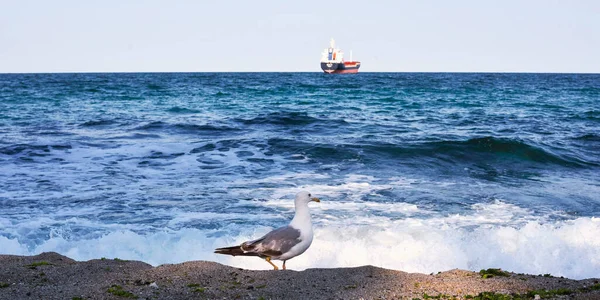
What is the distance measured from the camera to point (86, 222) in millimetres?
7602

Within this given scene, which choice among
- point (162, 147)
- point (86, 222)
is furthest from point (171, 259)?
point (162, 147)

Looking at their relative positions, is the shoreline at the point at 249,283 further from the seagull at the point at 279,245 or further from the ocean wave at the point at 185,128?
the ocean wave at the point at 185,128

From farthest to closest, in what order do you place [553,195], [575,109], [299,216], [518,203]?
[575,109]
[553,195]
[518,203]
[299,216]

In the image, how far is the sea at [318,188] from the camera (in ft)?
21.5

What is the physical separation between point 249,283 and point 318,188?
520 centimetres

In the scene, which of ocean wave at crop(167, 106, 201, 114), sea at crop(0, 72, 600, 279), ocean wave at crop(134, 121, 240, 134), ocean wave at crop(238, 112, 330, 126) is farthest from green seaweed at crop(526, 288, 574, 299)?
ocean wave at crop(167, 106, 201, 114)

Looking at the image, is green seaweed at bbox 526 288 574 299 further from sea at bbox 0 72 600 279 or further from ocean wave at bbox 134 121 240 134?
ocean wave at bbox 134 121 240 134

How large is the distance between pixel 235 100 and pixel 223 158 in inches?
632

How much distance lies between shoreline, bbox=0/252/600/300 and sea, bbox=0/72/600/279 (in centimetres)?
121

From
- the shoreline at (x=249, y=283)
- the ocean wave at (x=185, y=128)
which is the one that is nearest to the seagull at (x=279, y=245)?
the shoreline at (x=249, y=283)

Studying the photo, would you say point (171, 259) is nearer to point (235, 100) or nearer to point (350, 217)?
point (350, 217)
